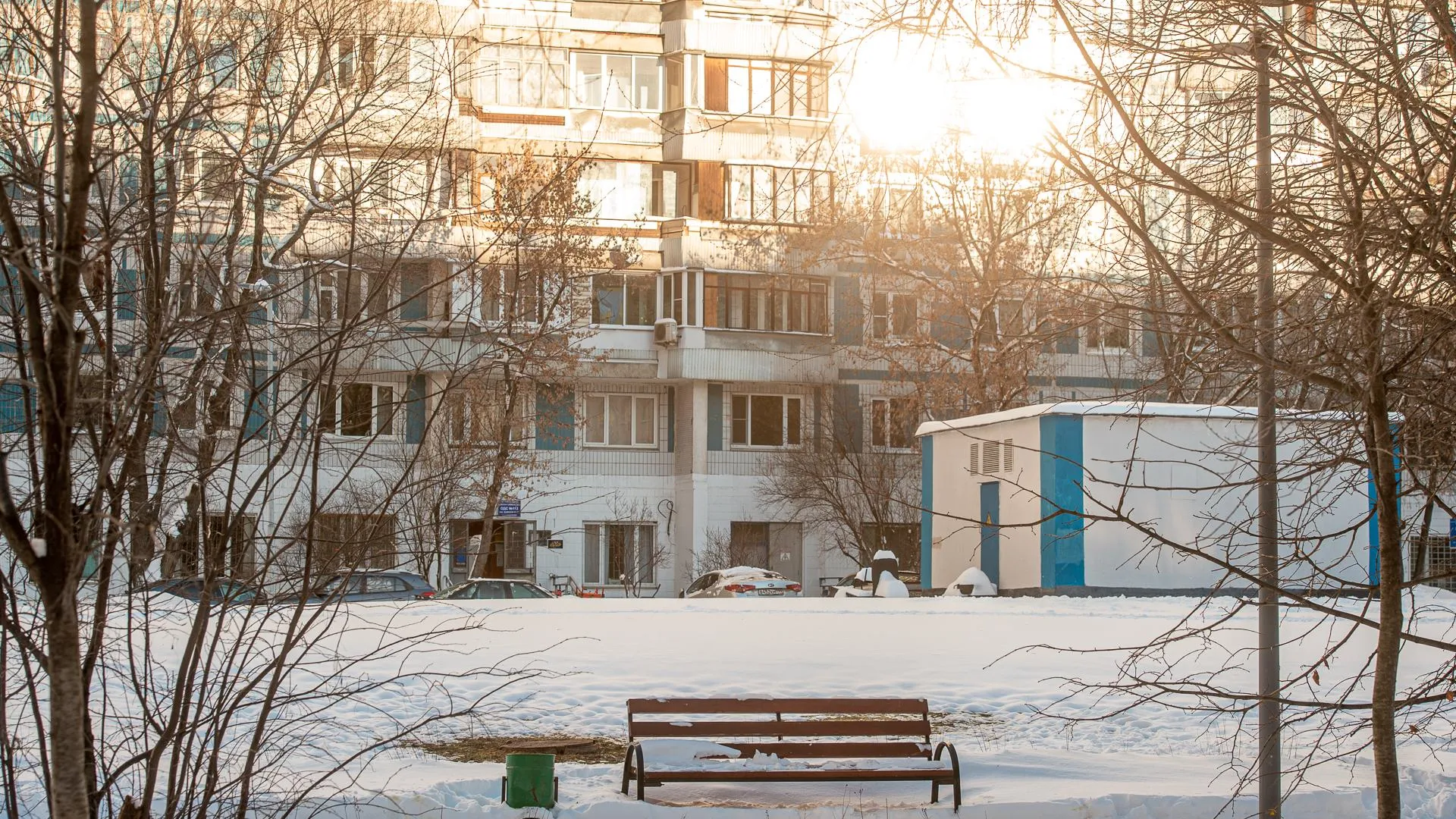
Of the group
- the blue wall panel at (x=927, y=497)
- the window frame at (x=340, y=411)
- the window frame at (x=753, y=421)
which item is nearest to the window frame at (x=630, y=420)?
the window frame at (x=753, y=421)

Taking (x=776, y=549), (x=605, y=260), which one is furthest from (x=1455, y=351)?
A: (x=776, y=549)

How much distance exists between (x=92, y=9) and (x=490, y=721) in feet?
34.6

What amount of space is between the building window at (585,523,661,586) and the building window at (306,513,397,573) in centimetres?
3713

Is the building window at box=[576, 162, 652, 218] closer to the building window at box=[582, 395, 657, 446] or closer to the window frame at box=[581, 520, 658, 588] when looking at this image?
the building window at box=[582, 395, 657, 446]

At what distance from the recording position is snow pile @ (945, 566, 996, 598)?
2670cm

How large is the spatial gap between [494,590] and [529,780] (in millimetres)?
19589

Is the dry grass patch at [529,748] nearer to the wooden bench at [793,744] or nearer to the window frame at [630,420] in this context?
the wooden bench at [793,744]

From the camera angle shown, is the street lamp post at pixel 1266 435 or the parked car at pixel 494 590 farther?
the parked car at pixel 494 590

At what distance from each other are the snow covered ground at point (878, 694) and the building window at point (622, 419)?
19.1 meters

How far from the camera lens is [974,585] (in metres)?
26.9

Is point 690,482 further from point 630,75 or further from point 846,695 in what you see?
point 846,695

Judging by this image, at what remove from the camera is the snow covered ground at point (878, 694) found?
10.2 meters

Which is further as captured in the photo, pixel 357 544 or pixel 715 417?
pixel 715 417

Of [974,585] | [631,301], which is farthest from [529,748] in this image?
[631,301]
